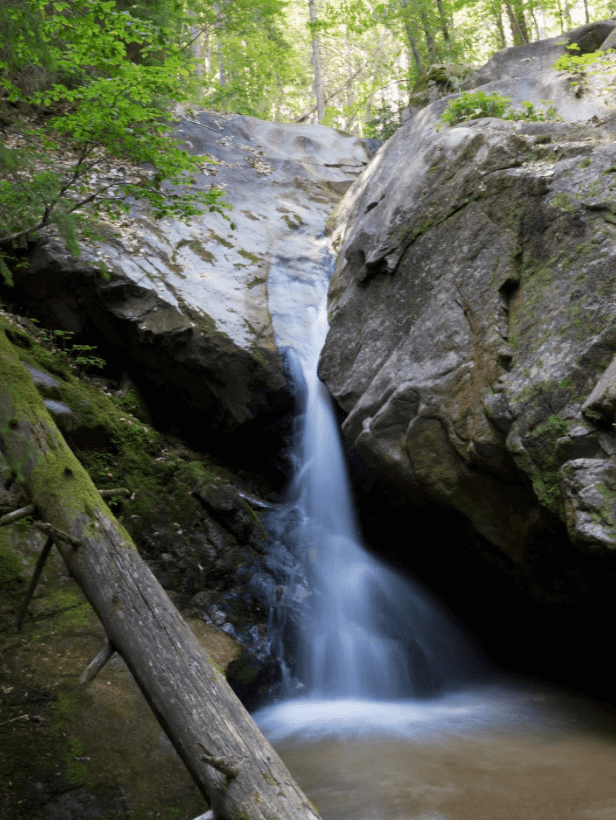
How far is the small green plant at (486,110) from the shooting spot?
6949 mm

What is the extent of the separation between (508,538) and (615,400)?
7.39 feet

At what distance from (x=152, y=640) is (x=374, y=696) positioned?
148 inches

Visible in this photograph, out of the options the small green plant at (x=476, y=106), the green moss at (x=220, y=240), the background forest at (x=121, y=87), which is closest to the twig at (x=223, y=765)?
the background forest at (x=121, y=87)

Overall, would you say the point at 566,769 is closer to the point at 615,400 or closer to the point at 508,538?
the point at 508,538

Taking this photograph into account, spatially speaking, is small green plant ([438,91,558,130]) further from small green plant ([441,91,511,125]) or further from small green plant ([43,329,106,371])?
small green plant ([43,329,106,371])

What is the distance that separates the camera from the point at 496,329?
534cm

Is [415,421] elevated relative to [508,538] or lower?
elevated

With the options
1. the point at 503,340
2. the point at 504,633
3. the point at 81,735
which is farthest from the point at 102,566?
the point at 504,633

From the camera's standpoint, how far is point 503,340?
5.26 metres

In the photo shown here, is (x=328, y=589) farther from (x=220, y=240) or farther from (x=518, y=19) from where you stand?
(x=518, y=19)

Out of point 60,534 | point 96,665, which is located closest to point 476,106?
point 60,534

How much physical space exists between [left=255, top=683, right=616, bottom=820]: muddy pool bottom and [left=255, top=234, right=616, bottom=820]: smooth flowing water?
0.05 feet

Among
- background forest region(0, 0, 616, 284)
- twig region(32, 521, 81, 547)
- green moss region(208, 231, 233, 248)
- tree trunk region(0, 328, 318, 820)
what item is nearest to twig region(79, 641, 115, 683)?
tree trunk region(0, 328, 318, 820)

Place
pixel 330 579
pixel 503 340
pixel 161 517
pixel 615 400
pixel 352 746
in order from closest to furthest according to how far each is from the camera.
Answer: pixel 615 400
pixel 352 746
pixel 503 340
pixel 161 517
pixel 330 579
